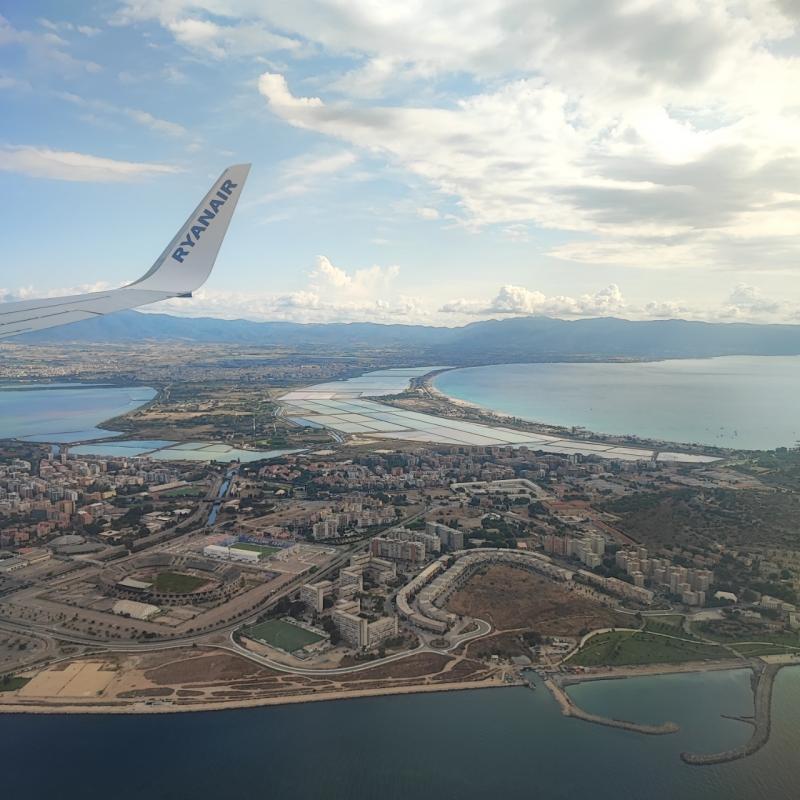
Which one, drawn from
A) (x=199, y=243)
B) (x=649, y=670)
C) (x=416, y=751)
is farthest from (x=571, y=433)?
(x=199, y=243)

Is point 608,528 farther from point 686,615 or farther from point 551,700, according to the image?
point 551,700

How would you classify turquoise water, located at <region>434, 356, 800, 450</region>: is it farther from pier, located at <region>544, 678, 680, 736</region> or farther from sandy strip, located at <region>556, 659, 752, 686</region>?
pier, located at <region>544, 678, 680, 736</region>

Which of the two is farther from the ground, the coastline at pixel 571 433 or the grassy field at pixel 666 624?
the coastline at pixel 571 433

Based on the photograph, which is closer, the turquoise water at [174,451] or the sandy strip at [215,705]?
the sandy strip at [215,705]

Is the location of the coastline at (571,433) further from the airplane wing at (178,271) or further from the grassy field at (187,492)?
the airplane wing at (178,271)

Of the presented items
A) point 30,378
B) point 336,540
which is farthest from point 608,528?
point 30,378

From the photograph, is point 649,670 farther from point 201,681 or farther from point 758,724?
point 201,681

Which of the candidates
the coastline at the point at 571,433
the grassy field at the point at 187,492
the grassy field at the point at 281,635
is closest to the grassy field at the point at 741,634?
the grassy field at the point at 281,635
